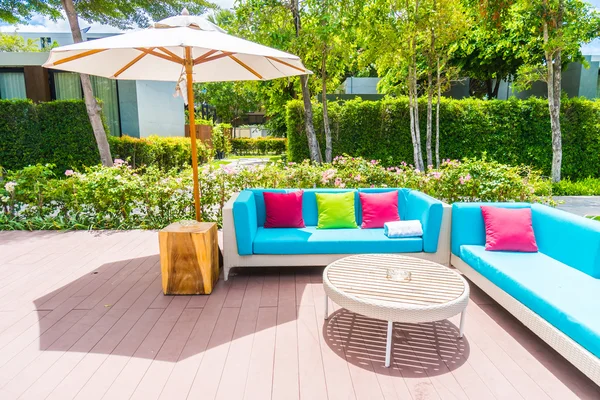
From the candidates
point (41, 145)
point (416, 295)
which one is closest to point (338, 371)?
point (416, 295)

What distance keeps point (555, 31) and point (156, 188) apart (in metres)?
9.38

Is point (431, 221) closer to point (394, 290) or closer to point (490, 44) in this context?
point (394, 290)

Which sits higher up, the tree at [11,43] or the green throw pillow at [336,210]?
the tree at [11,43]

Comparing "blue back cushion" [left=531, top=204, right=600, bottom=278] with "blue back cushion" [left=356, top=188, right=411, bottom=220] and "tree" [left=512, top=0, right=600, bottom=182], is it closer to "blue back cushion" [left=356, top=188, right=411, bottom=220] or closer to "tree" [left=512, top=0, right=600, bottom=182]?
"blue back cushion" [left=356, top=188, right=411, bottom=220]

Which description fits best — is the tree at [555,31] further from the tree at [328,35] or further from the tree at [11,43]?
the tree at [11,43]

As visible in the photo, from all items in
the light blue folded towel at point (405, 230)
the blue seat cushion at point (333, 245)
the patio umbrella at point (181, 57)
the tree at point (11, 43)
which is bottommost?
the blue seat cushion at point (333, 245)

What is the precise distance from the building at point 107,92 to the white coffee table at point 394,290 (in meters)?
9.22

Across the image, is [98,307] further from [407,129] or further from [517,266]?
[407,129]

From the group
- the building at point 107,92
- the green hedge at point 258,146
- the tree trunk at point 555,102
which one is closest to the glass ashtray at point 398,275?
the tree trunk at point 555,102

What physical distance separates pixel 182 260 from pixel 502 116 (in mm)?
10083

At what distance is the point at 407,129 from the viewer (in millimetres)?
10688

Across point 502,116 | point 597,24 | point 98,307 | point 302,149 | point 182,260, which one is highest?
point 597,24

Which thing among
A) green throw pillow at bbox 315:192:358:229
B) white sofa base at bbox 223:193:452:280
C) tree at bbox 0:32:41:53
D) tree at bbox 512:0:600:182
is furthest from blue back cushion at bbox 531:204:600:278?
tree at bbox 0:32:41:53

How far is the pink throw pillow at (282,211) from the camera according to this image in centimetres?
432
